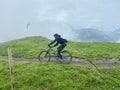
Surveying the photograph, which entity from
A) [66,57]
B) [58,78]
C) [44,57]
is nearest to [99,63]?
[66,57]

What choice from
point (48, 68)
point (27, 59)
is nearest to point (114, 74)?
point (48, 68)

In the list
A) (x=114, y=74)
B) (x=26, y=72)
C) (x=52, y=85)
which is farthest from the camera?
(x=114, y=74)

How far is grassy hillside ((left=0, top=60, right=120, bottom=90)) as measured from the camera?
33938 mm

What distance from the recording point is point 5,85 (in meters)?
34.4

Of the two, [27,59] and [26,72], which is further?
[27,59]

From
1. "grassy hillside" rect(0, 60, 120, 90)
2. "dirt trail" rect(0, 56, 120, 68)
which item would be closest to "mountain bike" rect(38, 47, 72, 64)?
"dirt trail" rect(0, 56, 120, 68)

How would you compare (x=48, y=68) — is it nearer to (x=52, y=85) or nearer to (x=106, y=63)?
(x=52, y=85)

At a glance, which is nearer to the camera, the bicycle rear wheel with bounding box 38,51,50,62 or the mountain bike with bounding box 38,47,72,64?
the mountain bike with bounding box 38,47,72,64

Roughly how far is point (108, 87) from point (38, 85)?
649cm

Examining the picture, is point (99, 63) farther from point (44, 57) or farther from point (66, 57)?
point (44, 57)

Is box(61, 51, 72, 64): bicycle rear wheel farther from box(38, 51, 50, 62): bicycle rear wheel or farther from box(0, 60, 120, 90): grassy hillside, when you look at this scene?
box(0, 60, 120, 90): grassy hillside

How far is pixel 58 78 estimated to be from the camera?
35000mm

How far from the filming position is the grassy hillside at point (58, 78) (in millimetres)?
33938

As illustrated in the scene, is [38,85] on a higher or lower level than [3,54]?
lower
